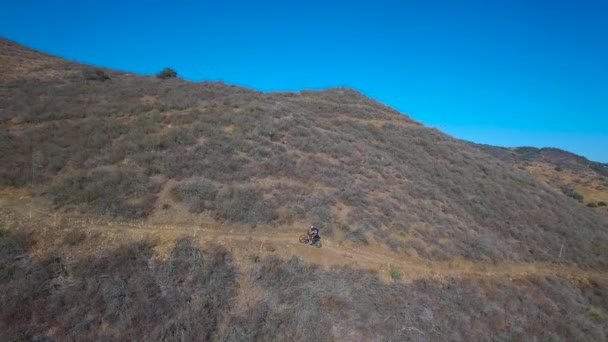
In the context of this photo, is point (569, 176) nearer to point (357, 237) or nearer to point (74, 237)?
point (357, 237)

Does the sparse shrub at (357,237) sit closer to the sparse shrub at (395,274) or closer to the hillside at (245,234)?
the hillside at (245,234)

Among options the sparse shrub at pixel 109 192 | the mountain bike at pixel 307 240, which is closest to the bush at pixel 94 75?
the sparse shrub at pixel 109 192

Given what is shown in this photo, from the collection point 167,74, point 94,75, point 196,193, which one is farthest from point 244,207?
point 167,74

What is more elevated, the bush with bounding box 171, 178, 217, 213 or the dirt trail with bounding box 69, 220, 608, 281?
the bush with bounding box 171, 178, 217, 213

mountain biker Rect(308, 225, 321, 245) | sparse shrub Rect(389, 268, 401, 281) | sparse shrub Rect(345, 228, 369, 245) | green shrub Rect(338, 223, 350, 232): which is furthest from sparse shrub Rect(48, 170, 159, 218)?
sparse shrub Rect(389, 268, 401, 281)

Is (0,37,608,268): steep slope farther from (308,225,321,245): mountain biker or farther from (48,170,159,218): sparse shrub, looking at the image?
(308,225,321,245): mountain biker
